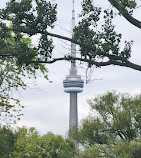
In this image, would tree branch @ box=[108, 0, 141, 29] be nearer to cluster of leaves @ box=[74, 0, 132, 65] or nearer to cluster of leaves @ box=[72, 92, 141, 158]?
cluster of leaves @ box=[74, 0, 132, 65]

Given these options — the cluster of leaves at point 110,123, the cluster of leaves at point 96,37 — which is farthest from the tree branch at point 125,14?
the cluster of leaves at point 110,123

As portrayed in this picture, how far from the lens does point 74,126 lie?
138 feet

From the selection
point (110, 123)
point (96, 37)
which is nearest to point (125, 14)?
point (96, 37)

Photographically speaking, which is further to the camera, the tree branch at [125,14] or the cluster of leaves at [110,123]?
the cluster of leaves at [110,123]

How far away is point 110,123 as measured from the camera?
1587 inches

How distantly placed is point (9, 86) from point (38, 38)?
4.04m

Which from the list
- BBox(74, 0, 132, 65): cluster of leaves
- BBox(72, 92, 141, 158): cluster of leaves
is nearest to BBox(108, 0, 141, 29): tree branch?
BBox(74, 0, 132, 65): cluster of leaves

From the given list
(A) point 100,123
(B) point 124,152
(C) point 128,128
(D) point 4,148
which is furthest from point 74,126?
(D) point 4,148

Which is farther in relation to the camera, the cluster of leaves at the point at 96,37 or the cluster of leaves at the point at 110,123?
the cluster of leaves at the point at 110,123

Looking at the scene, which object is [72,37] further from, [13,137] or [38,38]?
[13,137]

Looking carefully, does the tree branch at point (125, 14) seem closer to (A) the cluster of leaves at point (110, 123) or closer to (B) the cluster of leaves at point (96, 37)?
(B) the cluster of leaves at point (96, 37)

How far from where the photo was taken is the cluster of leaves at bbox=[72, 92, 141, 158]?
38.4 meters

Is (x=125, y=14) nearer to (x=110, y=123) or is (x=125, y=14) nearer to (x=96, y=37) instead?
(x=96, y=37)

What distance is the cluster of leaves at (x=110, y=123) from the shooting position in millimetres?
38406
